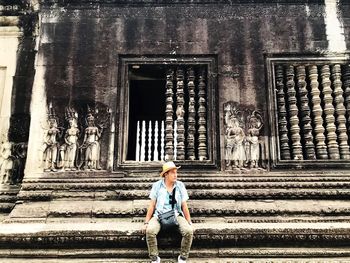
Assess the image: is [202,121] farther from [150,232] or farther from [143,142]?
[150,232]

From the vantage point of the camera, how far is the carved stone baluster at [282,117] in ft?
26.2

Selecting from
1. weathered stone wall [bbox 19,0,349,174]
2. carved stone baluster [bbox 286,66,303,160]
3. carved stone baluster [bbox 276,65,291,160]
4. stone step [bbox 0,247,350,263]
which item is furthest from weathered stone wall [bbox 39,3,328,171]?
stone step [bbox 0,247,350,263]

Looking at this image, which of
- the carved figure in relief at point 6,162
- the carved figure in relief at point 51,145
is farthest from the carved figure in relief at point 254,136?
the carved figure in relief at point 6,162

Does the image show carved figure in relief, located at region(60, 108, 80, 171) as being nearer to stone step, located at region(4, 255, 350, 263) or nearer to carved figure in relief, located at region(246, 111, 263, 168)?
stone step, located at region(4, 255, 350, 263)

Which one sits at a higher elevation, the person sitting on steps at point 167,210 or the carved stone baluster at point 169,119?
the carved stone baluster at point 169,119

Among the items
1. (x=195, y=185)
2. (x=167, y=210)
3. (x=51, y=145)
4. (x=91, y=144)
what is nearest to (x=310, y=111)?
(x=195, y=185)

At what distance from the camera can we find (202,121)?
27.0 ft

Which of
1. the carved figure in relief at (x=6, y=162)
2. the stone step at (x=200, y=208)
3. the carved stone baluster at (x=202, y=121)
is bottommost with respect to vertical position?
the stone step at (x=200, y=208)

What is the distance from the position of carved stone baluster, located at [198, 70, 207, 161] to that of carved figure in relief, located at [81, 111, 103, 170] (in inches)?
69.0

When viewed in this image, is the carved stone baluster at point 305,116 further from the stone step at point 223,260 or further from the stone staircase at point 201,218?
the stone step at point 223,260

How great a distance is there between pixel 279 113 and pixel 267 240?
254cm

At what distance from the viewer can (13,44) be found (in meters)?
9.16

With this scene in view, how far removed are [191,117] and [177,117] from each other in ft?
0.83

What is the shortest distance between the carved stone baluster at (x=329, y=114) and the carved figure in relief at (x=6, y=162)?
5.70 m
